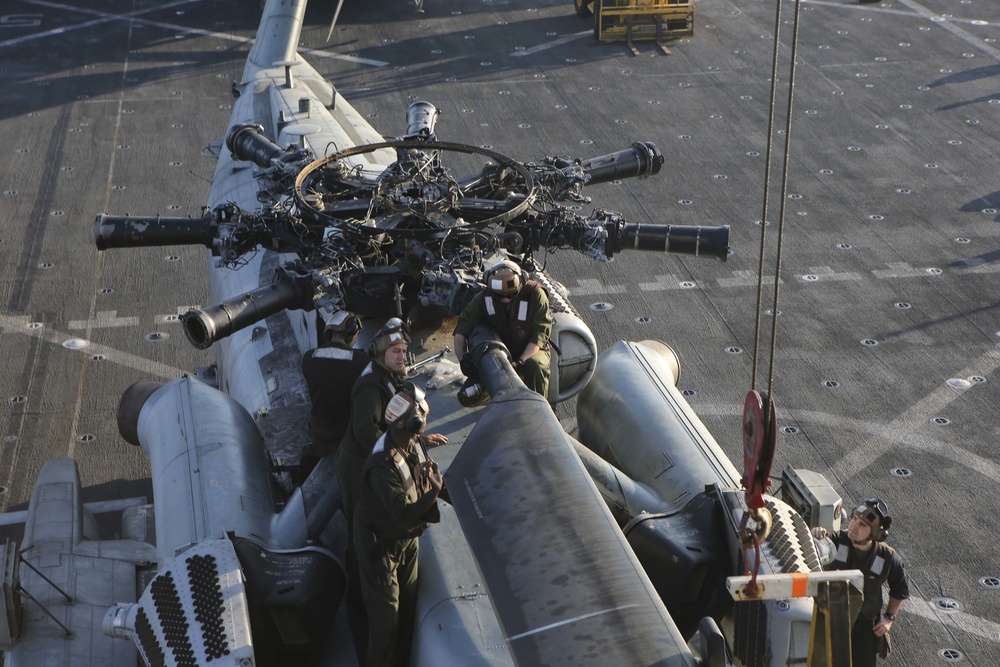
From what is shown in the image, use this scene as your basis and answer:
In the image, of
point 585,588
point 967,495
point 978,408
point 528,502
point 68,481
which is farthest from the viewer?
point 978,408

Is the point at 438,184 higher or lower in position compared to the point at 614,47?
higher

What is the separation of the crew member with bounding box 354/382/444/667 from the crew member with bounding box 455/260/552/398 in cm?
164

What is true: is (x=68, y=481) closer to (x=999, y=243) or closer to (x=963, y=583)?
(x=963, y=583)

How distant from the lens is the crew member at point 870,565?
8.70 m

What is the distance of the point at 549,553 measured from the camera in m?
5.49

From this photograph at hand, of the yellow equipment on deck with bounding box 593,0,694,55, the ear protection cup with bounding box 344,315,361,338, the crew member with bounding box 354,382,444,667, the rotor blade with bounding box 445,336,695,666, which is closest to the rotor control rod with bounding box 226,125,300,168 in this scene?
the ear protection cup with bounding box 344,315,361,338

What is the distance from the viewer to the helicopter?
563 cm

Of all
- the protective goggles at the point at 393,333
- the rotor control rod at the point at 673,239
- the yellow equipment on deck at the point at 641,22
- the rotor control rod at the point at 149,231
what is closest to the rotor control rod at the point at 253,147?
the rotor control rod at the point at 149,231

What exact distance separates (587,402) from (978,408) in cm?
710

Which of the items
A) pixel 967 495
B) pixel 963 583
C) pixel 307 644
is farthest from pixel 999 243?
pixel 307 644

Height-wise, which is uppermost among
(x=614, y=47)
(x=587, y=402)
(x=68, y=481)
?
(x=587, y=402)

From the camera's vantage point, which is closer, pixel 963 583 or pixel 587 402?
pixel 587 402

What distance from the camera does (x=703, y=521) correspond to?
26.3 feet

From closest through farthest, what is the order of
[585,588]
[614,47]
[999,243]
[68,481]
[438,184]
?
[585,588] → [438,184] → [68,481] → [999,243] → [614,47]
